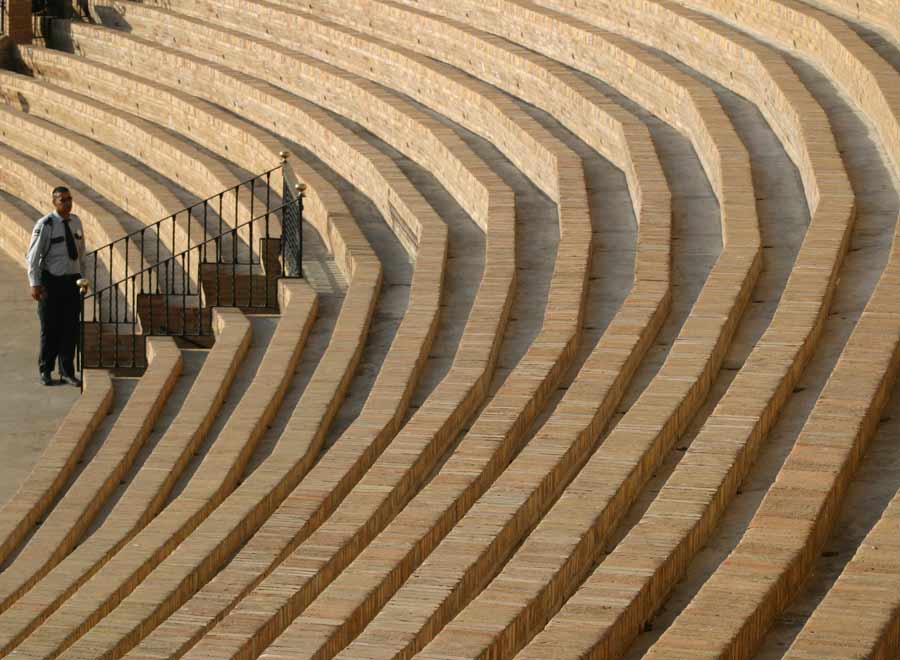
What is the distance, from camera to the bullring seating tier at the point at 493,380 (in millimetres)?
5465

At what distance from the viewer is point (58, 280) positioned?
34.7ft

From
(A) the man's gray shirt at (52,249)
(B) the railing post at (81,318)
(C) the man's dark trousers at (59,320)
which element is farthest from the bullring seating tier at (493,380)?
(A) the man's gray shirt at (52,249)

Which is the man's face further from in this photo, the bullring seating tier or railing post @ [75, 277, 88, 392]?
the bullring seating tier

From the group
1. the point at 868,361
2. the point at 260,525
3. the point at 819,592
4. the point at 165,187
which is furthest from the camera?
the point at 165,187

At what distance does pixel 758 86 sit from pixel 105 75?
640 centimetres

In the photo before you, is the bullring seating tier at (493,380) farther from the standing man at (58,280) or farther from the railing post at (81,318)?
the standing man at (58,280)

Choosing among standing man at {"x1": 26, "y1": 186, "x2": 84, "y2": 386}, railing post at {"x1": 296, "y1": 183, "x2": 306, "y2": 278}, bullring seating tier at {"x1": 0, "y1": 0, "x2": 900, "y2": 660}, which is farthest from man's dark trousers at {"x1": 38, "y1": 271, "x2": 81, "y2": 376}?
railing post at {"x1": 296, "y1": 183, "x2": 306, "y2": 278}

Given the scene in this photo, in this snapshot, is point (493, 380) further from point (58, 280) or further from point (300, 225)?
point (58, 280)

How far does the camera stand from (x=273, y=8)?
14.2m

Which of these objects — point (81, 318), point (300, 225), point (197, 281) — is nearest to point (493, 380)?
point (300, 225)

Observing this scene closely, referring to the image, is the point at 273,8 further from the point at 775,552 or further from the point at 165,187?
the point at 775,552

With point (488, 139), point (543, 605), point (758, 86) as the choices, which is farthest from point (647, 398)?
point (488, 139)

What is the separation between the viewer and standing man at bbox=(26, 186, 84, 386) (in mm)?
10414

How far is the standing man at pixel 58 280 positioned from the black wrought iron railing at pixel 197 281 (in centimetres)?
14
